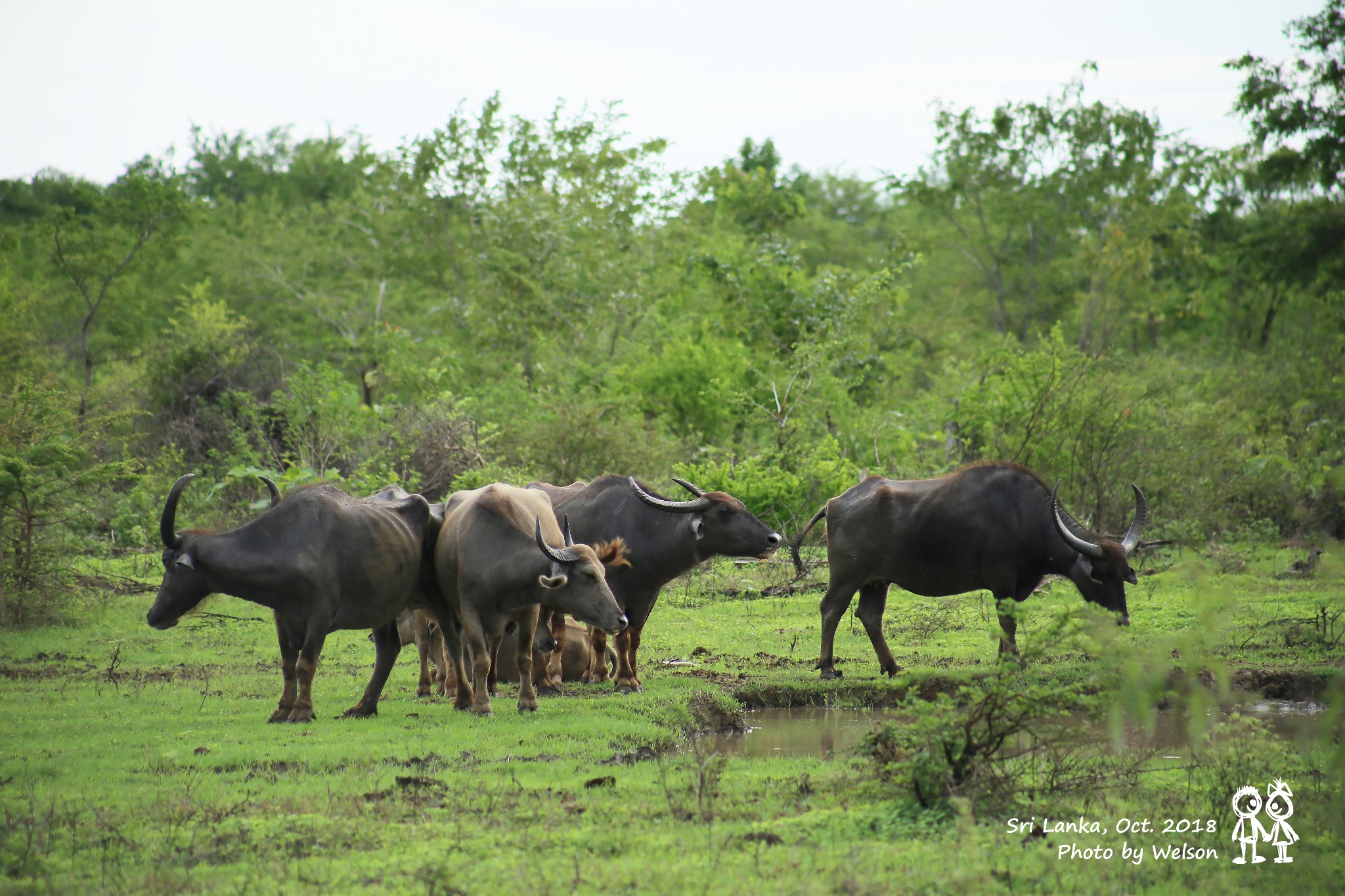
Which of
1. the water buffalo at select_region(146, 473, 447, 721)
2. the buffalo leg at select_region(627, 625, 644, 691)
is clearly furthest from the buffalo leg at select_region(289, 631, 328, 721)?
the buffalo leg at select_region(627, 625, 644, 691)

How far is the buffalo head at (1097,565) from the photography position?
906 centimetres

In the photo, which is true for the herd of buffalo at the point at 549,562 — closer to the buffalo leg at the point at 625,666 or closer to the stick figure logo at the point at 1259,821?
the buffalo leg at the point at 625,666

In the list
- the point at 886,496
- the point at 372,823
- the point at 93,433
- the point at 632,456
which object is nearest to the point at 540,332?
the point at 632,456

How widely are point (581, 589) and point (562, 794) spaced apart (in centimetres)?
232

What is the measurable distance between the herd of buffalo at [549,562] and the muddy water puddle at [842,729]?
741 mm

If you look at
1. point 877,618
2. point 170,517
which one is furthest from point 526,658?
point 877,618

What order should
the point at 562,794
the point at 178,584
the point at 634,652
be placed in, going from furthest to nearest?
the point at 634,652 < the point at 178,584 < the point at 562,794

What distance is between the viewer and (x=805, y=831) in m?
5.17

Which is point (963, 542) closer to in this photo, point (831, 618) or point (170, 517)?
point (831, 618)

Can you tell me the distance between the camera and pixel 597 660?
9.61 m

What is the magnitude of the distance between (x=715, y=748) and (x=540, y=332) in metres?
18.9

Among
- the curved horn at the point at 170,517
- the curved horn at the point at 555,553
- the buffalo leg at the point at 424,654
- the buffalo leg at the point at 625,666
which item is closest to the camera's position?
the curved horn at the point at 170,517

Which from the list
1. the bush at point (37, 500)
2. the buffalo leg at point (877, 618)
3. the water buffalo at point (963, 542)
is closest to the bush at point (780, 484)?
the buffalo leg at point (877, 618)

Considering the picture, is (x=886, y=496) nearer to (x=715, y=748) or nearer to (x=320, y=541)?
(x=715, y=748)
